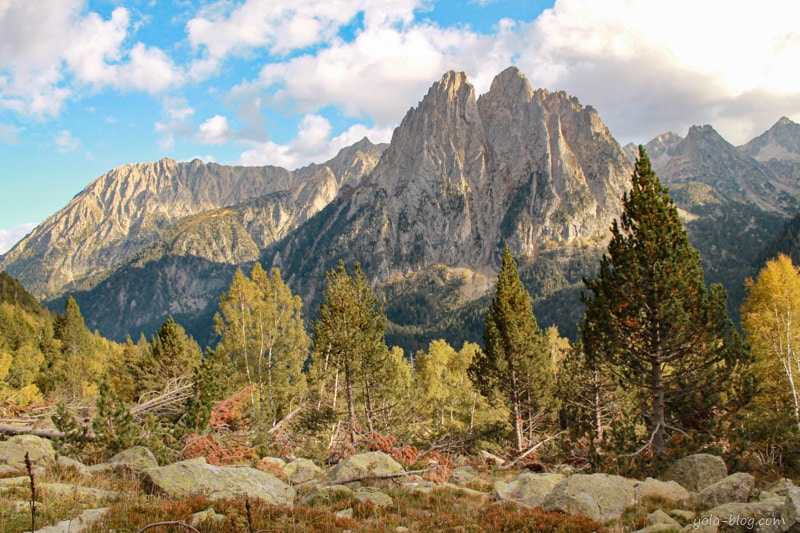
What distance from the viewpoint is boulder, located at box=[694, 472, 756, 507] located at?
1084 centimetres

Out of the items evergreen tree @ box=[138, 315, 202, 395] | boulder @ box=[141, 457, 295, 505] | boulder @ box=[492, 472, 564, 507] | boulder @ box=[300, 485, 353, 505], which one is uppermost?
evergreen tree @ box=[138, 315, 202, 395]

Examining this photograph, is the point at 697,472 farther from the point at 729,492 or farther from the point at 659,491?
the point at 729,492

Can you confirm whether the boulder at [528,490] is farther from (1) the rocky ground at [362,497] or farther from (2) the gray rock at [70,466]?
(2) the gray rock at [70,466]

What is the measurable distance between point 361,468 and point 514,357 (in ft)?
52.7

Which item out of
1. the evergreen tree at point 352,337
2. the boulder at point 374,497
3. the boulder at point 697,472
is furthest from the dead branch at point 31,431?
the boulder at point 697,472

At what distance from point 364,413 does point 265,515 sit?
2241cm

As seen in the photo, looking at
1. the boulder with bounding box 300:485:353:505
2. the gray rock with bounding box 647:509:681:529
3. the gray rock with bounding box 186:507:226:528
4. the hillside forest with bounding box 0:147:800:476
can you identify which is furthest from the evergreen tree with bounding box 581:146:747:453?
the gray rock with bounding box 186:507:226:528

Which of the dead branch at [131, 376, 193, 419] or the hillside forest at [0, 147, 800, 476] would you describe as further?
the dead branch at [131, 376, 193, 419]

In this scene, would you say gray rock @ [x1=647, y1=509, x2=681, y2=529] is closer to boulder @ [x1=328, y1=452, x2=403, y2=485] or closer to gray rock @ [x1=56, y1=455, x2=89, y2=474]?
boulder @ [x1=328, y1=452, x2=403, y2=485]

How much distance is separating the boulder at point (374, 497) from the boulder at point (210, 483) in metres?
1.74

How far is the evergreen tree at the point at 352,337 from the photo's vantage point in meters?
27.7

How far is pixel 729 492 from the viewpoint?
35.9 feet

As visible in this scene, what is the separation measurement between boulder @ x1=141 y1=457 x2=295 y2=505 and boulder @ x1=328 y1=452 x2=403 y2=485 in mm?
2279

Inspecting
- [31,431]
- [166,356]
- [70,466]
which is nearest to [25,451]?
[70,466]
